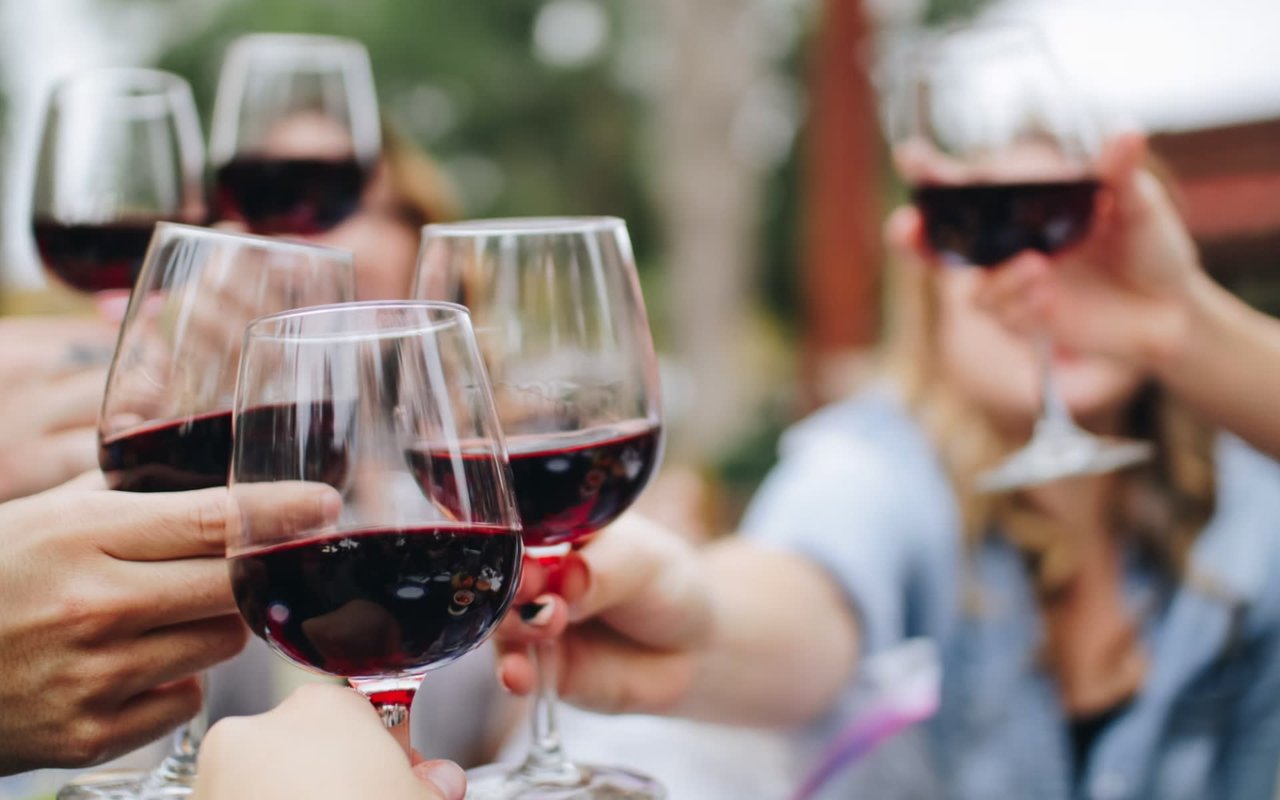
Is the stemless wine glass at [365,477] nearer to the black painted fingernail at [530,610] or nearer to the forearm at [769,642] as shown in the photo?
the black painted fingernail at [530,610]

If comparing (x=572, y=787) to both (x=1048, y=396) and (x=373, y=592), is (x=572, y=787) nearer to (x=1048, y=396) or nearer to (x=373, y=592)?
(x=373, y=592)

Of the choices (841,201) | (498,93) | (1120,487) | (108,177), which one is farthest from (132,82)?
(498,93)

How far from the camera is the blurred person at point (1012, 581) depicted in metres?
1.63

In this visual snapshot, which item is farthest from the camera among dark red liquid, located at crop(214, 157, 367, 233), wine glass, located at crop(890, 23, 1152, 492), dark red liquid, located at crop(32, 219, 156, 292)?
wine glass, located at crop(890, 23, 1152, 492)

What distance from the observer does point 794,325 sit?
12.3 m

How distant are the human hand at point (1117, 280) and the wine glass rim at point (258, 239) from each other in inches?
35.8

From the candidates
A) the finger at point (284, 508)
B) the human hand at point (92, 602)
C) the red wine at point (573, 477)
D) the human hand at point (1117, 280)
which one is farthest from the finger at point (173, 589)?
the human hand at point (1117, 280)

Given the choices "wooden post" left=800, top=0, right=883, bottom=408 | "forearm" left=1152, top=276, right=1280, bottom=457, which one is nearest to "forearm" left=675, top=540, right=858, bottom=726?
"forearm" left=1152, top=276, right=1280, bottom=457

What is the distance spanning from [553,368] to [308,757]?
0.40 meters

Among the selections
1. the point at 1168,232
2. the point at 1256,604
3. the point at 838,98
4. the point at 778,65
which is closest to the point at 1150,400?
the point at 1256,604

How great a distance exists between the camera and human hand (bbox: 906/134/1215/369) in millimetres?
1548

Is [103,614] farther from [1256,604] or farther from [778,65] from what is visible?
[778,65]

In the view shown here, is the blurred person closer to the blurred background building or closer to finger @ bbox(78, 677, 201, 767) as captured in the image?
the blurred background building

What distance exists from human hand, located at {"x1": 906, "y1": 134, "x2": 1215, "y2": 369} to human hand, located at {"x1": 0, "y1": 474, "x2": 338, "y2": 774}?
1120 mm
